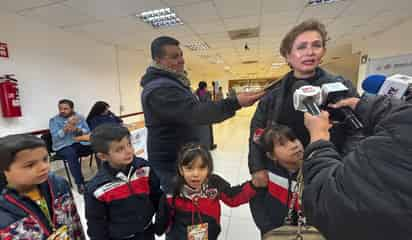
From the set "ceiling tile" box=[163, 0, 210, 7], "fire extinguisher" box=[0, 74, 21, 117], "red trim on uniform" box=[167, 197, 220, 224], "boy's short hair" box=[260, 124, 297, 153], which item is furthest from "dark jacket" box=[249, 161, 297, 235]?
"fire extinguisher" box=[0, 74, 21, 117]

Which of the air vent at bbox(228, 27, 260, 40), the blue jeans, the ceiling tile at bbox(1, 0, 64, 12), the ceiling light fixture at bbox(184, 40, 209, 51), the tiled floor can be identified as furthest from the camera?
the ceiling light fixture at bbox(184, 40, 209, 51)

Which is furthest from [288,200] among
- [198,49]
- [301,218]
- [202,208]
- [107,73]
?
[198,49]

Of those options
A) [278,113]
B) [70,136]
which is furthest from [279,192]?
[70,136]

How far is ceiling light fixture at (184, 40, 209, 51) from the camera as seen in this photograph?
5362mm

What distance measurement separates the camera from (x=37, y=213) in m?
0.87

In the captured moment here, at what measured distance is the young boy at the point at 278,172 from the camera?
0.96 metres

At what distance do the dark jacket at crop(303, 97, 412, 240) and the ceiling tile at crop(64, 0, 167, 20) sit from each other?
3257 mm

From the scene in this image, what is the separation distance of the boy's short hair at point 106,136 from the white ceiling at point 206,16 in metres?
2.54

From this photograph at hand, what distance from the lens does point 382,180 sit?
0.36 metres

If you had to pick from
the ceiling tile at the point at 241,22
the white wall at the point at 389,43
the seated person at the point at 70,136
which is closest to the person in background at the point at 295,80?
the seated person at the point at 70,136

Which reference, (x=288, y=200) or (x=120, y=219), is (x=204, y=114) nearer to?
(x=288, y=200)

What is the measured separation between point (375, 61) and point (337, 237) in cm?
460

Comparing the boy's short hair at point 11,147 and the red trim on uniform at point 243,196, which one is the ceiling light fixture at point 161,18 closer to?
the boy's short hair at point 11,147

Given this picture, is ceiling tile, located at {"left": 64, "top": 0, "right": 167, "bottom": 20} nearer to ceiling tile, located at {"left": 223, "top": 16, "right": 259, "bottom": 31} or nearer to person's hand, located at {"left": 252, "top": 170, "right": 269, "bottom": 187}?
ceiling tile, located at {"left": 223, "top": 16, "right": 259, "bottom": 31}
